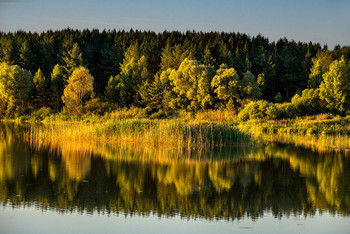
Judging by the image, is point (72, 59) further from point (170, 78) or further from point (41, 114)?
point (170, 78)

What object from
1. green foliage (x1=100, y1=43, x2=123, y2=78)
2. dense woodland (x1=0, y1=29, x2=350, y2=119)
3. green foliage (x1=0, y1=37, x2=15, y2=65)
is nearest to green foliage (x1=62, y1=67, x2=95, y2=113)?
dense woodland (x1=0, y1=29, x2=350, y2=119)

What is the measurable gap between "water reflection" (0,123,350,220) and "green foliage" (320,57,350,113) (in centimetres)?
2922

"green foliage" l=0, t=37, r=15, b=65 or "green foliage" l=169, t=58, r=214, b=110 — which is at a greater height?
"green foliage" l=0, t=37, r=15, b=65

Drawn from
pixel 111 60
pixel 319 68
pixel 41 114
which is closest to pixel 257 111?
pixel 319 68

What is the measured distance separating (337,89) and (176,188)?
42700 mm

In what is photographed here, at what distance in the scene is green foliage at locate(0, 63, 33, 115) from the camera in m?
59.6

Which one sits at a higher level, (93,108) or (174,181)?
(93,108)

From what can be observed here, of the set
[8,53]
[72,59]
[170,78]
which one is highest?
[8,53]

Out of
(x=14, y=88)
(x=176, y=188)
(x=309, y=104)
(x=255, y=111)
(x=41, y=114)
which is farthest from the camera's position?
(x=14, y=88)

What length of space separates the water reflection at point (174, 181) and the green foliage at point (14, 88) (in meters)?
36.6

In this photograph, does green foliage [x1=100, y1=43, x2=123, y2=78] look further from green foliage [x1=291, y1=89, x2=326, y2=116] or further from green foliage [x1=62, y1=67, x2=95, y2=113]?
green foliage [x1=291, y1=89, x2=326, y2=116]

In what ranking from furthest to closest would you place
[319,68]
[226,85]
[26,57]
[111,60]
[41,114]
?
[111,60] < [26,57] < [319,68] < [41,114] < [226,85]

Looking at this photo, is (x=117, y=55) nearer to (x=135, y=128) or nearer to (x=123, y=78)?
(x=123, y=78)

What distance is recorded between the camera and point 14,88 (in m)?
60.2
